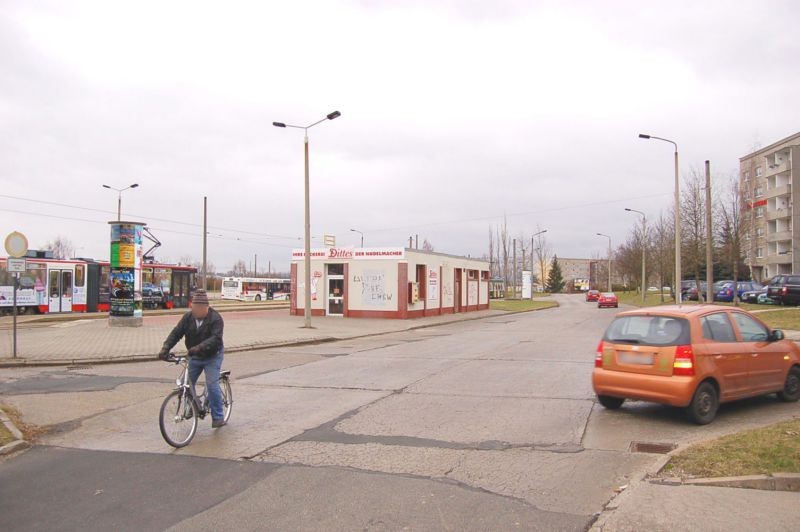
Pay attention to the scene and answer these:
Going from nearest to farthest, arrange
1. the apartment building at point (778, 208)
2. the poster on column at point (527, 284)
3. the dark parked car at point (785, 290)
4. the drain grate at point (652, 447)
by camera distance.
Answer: the drain grate at point (652, 447)
the dark parked car at point (785, 290)
the poster on column at point (527, 284)
the apartment building at point (778, 208)

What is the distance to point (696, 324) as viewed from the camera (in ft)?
25.5

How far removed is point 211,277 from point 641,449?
98.4 metres

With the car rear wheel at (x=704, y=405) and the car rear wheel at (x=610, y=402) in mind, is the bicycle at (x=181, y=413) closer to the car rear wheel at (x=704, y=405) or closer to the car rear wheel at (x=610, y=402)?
the car rear wheel at (x=610, y=402)

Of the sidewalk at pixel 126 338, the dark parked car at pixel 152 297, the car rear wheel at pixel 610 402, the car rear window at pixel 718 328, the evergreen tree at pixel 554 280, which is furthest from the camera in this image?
the evergreen tree at pixel 554 280

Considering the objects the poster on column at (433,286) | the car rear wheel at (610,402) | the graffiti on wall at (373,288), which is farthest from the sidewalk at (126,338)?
the car rear wheel at (610,402)

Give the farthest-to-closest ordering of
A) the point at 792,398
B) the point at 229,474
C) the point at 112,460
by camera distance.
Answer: the point at 792,398
the point at 112,460
the point at 229,474

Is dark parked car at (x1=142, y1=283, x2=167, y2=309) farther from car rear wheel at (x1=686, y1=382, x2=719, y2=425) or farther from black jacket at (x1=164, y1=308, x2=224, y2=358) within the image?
car rear wheel at (x1=686, y1=382, x2=719, y2=425)

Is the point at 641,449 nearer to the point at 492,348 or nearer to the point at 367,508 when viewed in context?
the point at 367,508

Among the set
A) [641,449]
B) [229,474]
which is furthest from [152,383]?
[641,449]

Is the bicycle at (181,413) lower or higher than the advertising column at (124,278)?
lower

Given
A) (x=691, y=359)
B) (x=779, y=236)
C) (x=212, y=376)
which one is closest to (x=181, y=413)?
(x=212, y=376)

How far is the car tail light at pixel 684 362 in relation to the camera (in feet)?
24.3

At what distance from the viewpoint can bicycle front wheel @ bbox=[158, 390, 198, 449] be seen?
6613 millimetres

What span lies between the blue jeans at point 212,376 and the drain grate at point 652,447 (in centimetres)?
479
